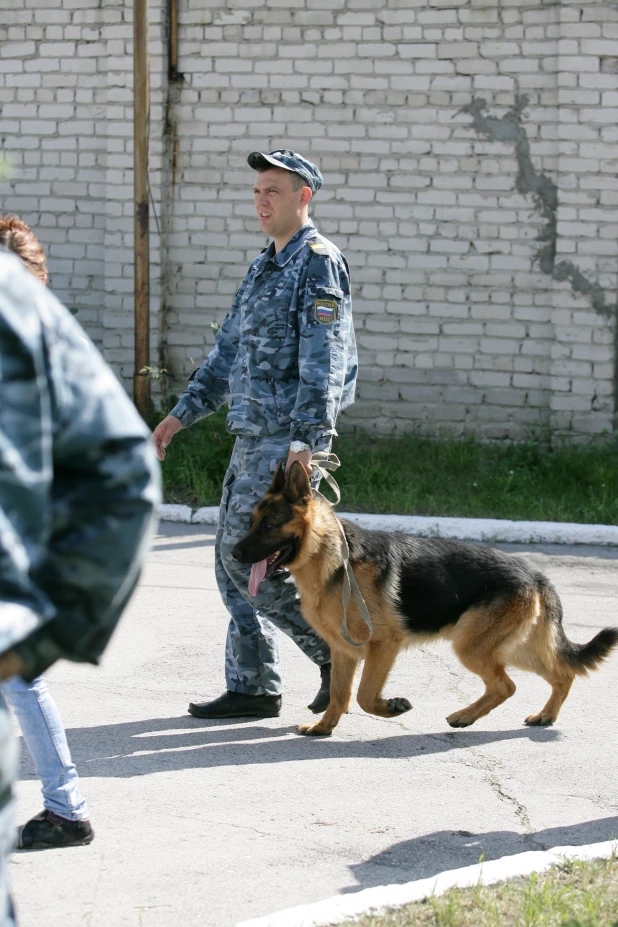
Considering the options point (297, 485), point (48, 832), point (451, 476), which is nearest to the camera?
point (48, 832)

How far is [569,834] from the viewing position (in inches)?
142

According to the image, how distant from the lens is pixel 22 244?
3.41 m

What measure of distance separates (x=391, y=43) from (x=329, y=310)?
6404 mm

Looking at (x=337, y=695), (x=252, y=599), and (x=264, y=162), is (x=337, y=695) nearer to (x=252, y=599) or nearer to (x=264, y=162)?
(x=252, y=599)

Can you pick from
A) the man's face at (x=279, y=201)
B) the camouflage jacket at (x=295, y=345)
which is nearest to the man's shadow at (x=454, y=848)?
the camouflage jacket at (x=295, y=345)

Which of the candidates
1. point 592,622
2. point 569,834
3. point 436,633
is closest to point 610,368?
point 592,622

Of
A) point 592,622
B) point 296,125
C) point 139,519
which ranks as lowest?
point 592,622

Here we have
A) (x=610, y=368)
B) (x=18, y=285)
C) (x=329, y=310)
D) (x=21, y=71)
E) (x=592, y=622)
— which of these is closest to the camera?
(x=18, y=285)

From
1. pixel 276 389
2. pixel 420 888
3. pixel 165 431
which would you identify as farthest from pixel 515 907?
pixel 165 431

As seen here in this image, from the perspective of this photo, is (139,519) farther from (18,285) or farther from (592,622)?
(592,622)

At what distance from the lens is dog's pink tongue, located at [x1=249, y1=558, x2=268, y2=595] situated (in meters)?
4.33

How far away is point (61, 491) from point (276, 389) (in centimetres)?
297

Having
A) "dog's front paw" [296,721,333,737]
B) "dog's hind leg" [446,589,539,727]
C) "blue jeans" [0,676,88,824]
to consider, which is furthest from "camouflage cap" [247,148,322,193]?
"blue jeans" [0,676,88,824]

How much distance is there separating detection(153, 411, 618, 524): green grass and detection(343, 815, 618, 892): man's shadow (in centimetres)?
480
